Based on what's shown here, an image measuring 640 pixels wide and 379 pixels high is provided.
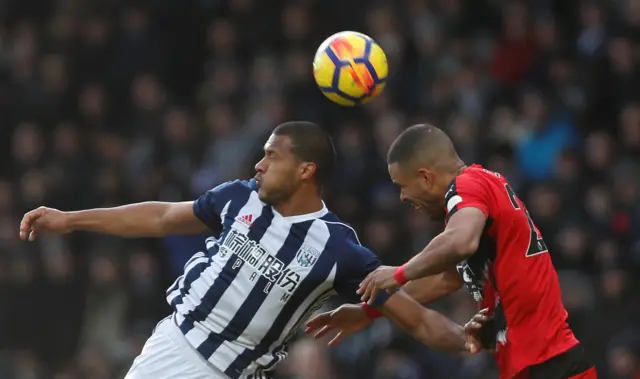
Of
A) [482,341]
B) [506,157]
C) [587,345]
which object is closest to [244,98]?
[506,157]

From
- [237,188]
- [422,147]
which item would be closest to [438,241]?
[422,147]

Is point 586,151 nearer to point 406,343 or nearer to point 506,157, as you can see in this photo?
point 506,157

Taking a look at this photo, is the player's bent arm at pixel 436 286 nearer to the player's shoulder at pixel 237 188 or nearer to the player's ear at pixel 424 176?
the player's ear at pixel 424 176

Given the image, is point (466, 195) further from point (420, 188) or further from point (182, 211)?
point (182, 211)

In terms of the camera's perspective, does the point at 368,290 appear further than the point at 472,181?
No

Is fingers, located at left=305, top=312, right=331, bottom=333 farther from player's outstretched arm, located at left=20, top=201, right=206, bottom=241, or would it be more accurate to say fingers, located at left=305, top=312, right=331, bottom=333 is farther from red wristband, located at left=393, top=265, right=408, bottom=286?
red wristband, located at left=393, top=265, right=408, bottom=286

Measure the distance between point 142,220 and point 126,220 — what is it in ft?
0.28

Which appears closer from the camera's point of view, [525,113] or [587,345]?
[587,345]

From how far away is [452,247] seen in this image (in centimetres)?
500

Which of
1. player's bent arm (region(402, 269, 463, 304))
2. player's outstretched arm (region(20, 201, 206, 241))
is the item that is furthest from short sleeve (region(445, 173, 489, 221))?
player's outstretched arm (region(20, 201, 206, 241))

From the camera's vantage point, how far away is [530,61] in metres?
11.4

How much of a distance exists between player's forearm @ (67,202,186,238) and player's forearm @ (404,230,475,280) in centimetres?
169

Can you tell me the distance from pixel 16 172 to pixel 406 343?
536 centimetres

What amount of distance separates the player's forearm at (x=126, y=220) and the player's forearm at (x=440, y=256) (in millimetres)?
1694
